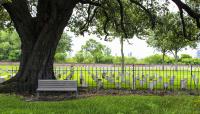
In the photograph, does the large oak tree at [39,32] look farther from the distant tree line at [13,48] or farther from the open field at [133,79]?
the distant tree line at [13,48]

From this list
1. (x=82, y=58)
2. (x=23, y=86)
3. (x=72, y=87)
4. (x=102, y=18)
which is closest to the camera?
(x=72, y=87)

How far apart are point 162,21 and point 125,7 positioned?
3.27m

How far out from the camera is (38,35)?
17.8m

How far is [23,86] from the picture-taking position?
16.5 m

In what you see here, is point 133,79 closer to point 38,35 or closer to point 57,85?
point 38,35

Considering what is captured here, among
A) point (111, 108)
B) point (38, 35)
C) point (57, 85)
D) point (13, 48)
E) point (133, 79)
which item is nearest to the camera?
point (111, 108)

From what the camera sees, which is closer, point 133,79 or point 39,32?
point 39,32

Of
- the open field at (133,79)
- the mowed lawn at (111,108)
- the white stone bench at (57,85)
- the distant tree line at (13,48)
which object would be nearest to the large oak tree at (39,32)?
the white stone bench at (57,85)

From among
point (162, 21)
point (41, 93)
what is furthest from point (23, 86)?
point (162, 21)

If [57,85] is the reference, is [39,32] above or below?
above

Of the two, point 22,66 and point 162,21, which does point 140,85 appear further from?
point 22,66

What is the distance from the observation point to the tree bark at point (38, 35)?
55.7 feet

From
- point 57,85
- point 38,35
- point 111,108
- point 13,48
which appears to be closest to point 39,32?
point 38,35

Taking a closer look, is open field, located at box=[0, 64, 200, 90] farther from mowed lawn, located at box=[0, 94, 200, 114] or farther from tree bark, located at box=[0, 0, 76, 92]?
mowed lawn, located at box=[0, 94, 200, 114]
